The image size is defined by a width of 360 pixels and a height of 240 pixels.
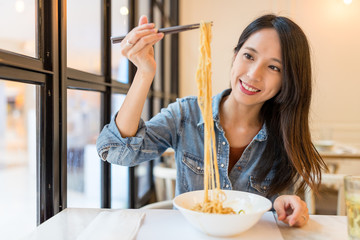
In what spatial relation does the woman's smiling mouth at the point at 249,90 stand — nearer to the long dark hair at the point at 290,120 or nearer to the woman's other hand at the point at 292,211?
the long dark hair at the point at 290,120

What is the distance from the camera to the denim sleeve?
99cm

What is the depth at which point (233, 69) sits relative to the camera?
117 cm

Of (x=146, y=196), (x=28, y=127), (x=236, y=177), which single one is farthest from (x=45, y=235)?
(x=146, y=196)

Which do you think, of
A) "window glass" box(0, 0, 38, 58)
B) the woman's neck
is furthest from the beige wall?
"window glass" box(0, 0, 38, 58)

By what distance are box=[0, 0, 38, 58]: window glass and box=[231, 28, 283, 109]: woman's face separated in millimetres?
655

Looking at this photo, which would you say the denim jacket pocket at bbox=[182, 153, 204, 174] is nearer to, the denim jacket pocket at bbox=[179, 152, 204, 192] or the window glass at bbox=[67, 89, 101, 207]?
the denim jacket pocket at bbox=[179, 152, 204, 192]

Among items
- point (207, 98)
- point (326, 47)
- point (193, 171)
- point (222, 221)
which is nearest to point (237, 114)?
point (193, 171)

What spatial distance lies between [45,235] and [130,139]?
1.21ft

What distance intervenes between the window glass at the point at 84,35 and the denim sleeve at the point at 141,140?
350mm

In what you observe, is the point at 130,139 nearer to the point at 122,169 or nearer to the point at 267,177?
the point at 267,177

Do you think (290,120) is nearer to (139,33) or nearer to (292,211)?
(292,211)

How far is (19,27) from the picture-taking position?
2.89 feet

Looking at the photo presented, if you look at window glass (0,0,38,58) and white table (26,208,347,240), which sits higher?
window glass (0,0,38,58)

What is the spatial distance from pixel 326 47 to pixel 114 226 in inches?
151
